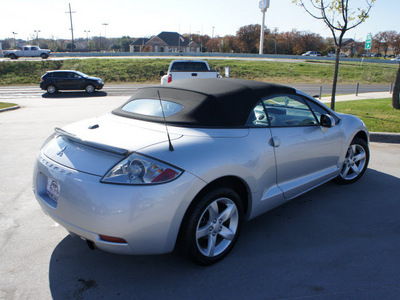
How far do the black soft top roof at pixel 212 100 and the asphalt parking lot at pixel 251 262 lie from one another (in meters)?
1.28

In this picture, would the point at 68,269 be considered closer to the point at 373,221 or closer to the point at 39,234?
the point at 39,234

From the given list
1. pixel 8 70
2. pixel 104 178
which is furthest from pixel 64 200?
pixel 8 70

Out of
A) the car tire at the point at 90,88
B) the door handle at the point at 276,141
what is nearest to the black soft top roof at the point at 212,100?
the door handle at the point at 276,141

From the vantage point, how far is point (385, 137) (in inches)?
305

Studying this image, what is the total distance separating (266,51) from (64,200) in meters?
97.2

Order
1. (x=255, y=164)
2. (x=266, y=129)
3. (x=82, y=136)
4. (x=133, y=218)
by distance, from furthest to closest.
Result: (x=266, y=129)
(x=255, y=164)
(x=82, y=136)
(x=133, y=218)

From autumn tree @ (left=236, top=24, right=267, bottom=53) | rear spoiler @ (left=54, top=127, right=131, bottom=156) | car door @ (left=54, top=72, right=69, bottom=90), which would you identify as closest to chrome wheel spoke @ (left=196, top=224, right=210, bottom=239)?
rear spoiler @ (left=54, top=127, right=131, bottom=156)

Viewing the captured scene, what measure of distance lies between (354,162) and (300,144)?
5.86ft

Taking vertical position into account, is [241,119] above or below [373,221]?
above

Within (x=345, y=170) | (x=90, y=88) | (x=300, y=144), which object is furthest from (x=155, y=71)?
Answer: (x=300, y=144)

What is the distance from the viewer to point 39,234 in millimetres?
3500

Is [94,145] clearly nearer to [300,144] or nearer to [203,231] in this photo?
[203,231]

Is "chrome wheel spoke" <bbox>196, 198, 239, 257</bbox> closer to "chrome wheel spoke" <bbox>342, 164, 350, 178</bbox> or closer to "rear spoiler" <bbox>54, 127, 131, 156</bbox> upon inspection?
"rear spoiler" <bbox>54, 127, 131, 156</bbox>

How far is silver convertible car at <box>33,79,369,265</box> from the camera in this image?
2465 mm
